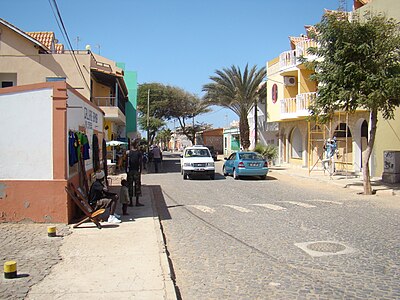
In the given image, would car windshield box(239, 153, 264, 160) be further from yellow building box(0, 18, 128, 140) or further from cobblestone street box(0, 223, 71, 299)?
cobblestone street box(0, 223, 71, 299)

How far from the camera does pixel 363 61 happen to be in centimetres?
1450

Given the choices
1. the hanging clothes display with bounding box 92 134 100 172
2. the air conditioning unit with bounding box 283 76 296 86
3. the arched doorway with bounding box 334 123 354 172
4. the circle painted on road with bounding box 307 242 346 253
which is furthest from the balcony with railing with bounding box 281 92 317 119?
the circle painted on road with bounding box 307 242 346 253

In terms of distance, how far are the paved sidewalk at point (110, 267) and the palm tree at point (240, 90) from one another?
80.4ft

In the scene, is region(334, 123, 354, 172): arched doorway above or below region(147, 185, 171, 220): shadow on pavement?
above

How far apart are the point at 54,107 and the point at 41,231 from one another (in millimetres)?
2729

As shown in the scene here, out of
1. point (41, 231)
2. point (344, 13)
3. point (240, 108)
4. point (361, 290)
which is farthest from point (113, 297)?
point (240, 108)

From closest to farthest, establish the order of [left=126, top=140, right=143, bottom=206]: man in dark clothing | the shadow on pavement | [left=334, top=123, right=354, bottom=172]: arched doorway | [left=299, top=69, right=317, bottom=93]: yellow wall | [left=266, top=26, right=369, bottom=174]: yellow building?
the shadow on pavement → [left=126, top=140, right=143, bottom=206]: man in dark clothing → [left=266, top=26, right=369, bottom=174]: yellow building → [left=334, top=123, right=354, bottom=172]: arched doorway → [left=299, top=69, right=317, bottom=93]: yellow wall

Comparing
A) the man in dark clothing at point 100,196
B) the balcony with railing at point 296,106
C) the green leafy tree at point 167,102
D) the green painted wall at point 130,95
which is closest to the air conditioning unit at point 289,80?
the balcony with railing at point 296,106

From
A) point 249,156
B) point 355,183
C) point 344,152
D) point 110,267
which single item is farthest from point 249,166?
point 110,267

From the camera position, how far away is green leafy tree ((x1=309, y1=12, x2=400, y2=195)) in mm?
13992

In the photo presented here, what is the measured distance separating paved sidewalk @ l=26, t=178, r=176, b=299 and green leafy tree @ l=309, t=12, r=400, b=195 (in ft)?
30.5

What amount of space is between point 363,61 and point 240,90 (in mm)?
18101

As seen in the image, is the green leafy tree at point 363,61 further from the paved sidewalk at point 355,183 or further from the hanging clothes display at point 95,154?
the hanging clothes display at point 95,154

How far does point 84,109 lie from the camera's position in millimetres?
11789
